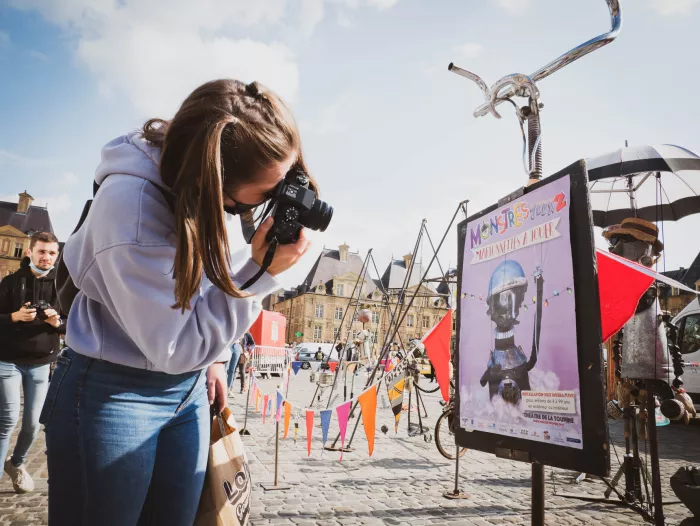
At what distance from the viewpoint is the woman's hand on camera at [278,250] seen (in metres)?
1.29

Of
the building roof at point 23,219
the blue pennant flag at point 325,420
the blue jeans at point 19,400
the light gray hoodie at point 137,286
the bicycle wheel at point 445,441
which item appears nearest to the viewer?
the light gray hoodie at point 137,286

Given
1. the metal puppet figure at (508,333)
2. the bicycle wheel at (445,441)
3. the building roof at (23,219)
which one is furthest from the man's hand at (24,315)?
the building roof at (23,219)

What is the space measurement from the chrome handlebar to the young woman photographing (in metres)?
1.51

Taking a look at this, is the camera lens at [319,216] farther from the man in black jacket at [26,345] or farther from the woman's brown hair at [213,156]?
the man in black jacket at [26,345]

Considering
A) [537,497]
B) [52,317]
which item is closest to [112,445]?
[537,497]

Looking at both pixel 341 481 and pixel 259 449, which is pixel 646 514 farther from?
pixel 259 449

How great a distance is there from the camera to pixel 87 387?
1200 millimetres

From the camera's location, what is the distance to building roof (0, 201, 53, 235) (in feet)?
175

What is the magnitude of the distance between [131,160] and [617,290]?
3150 millimetres

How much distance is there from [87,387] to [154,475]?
14.4 inches

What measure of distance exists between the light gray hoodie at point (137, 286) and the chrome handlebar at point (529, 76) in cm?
176

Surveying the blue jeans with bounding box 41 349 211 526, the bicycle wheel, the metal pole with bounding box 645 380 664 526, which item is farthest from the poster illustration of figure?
the bicycle wheel

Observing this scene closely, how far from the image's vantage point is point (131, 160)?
1179mm

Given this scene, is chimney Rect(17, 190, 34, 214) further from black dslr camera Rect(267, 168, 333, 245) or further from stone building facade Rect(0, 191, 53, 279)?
black dslr camera Rect(267, 168, 333, 245)
